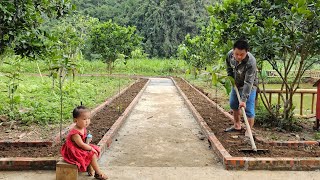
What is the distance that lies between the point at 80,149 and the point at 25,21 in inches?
99.6

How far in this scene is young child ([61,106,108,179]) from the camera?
4.21 metres

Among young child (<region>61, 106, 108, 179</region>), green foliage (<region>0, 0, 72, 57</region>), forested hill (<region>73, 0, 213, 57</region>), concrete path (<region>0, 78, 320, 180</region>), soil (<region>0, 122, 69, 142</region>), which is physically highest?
forested hill (<region>73, 0, 213, 57</region>)

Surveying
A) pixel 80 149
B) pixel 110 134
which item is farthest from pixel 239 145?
pixel 80 149

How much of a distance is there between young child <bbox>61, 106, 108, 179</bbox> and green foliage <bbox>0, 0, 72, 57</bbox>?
6.19ft

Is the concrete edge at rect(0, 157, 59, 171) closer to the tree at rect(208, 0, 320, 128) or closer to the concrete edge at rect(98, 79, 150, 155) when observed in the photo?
the concrete edge at rect(98, 79, 150, 155)

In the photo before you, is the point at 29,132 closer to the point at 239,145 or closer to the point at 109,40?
the point at 239,145

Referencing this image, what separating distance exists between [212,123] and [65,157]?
417 cm

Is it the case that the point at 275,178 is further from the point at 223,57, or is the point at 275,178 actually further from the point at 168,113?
the point at 168,113

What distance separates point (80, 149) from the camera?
424cm

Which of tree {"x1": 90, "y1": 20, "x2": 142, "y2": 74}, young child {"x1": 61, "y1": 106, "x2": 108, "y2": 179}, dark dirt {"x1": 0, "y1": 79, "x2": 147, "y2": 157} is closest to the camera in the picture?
young child {"x1": 61, "y1": 106, "x2": 108, "y2": 179}

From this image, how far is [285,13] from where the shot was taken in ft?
22.7

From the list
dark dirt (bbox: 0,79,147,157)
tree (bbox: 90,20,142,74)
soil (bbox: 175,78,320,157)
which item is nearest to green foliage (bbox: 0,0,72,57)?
dark dirt (bbox: 0,79,147,157)

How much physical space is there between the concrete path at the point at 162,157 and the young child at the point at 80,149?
27 cm

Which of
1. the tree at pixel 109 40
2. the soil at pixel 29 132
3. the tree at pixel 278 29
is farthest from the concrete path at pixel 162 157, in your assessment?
the tree at pixel 109 40
